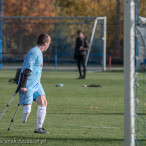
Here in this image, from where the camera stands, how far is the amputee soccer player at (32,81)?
8.05 metres

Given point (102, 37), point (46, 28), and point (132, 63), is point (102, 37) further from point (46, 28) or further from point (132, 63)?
point (132, 63)

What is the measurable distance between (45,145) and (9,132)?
1198mm

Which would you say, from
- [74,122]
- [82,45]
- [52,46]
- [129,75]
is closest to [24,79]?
[74,122]

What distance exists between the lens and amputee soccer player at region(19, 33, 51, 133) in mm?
8045

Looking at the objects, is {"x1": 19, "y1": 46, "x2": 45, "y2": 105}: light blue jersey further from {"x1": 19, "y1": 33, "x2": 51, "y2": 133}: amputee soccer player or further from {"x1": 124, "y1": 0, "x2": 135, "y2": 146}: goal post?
{"x1": 124, "y1": 0, "x2": 135, "y2": 146}: goal post

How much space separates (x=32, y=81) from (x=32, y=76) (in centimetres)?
9

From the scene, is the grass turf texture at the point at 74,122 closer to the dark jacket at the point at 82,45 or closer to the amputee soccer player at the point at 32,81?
the amputee soccer player at the point at 32,81

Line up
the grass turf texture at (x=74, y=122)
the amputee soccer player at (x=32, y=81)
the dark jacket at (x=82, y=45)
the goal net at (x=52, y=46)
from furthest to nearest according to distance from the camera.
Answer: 1. the goal net at (x=52, y=46)
2. the dark jacket at (x=82, y=45)
3. the amputee soccer player at (x=32, y=81)
4. the grass turf texture at (x=74, y=122)

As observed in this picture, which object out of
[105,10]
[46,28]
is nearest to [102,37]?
[46,28]

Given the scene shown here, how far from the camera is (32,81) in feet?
26.8

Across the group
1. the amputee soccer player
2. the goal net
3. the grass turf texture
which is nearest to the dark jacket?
the grass turf texture

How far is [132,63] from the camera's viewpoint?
614 cm

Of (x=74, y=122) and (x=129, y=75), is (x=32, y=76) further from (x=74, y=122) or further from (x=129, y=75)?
(x=129, y=75)

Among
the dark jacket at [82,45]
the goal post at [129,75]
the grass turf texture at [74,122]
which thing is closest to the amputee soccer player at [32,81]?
the grass turf texture at [74,122]
